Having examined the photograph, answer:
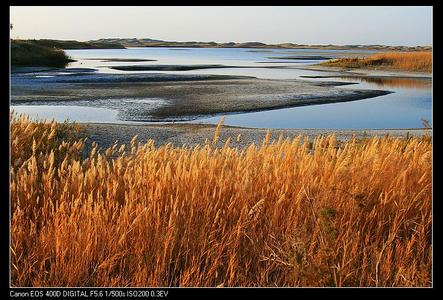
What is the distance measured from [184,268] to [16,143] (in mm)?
3350

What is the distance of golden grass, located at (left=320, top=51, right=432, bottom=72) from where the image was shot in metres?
36.8

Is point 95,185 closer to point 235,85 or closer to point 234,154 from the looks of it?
point 234,154

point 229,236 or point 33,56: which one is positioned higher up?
point 33,56

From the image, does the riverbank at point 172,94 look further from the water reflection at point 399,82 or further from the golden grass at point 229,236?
Answer: the golden grass at point 229,236

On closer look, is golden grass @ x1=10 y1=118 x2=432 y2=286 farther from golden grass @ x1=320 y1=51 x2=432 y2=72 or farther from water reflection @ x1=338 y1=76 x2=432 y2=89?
golden grass @ x1=320 y1=51 x2=432 y2=72

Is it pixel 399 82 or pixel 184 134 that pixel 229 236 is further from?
pixel 399 82

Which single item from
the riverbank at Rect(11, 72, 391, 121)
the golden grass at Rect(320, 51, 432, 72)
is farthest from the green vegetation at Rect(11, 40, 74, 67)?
the golden grass at Rect(320, 51, 432, 72)

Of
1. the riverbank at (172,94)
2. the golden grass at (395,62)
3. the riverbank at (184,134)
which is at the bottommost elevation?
the riverbank at (184,134)

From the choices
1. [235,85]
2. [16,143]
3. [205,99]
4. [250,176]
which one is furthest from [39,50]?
[250,176]

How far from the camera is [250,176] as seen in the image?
4188 mm

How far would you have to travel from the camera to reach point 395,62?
132 ft

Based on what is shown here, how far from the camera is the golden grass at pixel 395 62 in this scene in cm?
3684

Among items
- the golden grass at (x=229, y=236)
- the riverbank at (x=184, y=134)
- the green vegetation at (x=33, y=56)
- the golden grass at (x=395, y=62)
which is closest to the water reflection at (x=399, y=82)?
the golden grass at (x=395, y=62)

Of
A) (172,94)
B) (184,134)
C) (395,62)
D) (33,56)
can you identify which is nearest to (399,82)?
(395,62)
